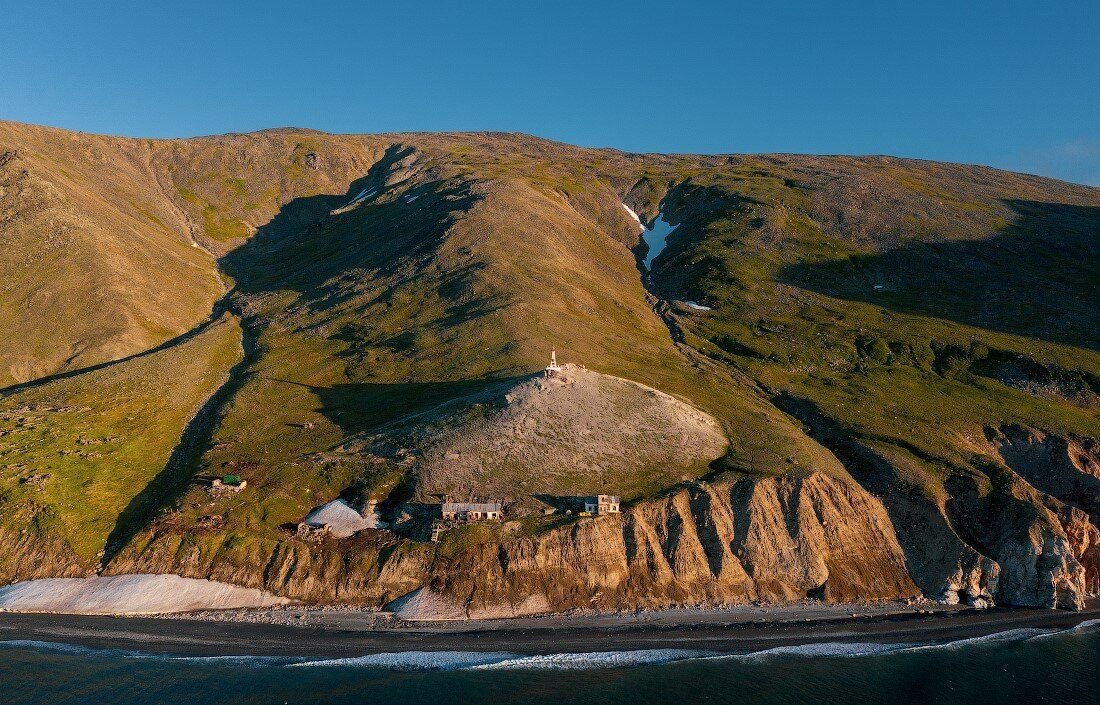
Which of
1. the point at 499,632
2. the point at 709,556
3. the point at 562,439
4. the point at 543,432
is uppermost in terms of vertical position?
the point at 543,432

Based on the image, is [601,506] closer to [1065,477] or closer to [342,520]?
[342,520]

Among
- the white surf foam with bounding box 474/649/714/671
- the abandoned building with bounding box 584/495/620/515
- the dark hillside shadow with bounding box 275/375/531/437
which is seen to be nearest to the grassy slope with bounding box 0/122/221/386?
the dark hillside shadow with bounding box 275/375/531/437

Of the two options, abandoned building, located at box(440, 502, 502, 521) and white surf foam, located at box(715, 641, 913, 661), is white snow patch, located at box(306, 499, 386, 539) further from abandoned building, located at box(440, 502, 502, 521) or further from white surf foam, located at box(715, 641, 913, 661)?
white surf foam, located at box(715, 641, 913, 661)

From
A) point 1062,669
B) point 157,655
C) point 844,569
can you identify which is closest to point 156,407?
point 157,655

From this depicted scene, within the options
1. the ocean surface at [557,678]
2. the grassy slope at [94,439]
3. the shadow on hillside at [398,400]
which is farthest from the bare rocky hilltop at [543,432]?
the ocean surface at [557,678]

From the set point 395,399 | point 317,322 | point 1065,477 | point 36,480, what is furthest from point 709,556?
point 317,322

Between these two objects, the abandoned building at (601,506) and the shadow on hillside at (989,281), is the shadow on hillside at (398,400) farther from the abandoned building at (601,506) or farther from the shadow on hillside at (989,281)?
the shadow on hillside at (989,281)
